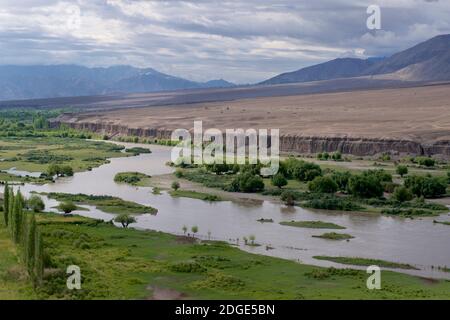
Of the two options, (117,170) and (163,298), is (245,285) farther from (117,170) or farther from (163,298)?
(117,170)

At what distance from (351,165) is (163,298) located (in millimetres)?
59041

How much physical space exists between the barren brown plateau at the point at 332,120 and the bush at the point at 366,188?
3305 centimetres

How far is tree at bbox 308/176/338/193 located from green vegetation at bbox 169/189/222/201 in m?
9.01

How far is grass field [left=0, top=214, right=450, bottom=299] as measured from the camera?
110 ft

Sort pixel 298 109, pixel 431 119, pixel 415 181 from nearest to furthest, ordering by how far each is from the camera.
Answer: pixel 415 181 < pixel 431 119 < pixel 298 109

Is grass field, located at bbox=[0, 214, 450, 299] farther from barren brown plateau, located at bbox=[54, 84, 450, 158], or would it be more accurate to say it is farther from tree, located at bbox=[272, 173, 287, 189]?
barren brown plateau, located at bbox=[54, 84, 450, 158]

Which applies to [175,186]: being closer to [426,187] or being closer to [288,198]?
[288,198]

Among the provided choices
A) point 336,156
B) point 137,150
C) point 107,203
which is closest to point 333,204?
point 107,203

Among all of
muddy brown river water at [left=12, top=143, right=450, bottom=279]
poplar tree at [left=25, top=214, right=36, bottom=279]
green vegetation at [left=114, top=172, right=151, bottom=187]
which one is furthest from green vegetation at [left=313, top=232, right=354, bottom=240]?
green vegetation at [left=114, top=172, right=151, bottom=187]

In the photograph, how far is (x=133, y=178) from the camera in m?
79.5

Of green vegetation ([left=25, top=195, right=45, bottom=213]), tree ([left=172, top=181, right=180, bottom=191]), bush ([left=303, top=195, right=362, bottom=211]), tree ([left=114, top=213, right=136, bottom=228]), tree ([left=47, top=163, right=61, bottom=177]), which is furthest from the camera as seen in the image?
tree ([left=47, top=163, right=61, bottom=177])

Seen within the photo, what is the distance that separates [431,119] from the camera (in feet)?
388

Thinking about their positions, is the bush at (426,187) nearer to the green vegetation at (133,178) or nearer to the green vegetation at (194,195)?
the green vegetation at (194,195)

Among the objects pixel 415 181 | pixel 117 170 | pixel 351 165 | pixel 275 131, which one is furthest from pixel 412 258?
pixel 275 131
